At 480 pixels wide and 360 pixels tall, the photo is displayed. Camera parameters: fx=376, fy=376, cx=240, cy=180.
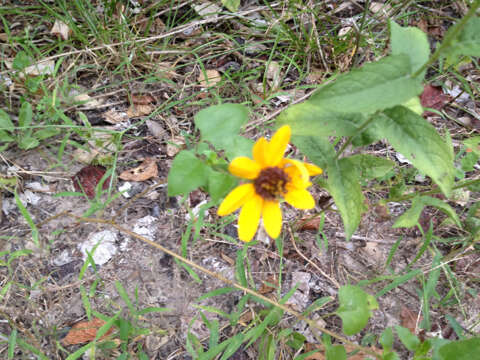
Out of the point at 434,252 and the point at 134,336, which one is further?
the point at 434,252

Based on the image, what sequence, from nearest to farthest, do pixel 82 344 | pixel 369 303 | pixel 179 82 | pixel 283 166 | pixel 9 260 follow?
pixel 283 166 < pixel 369 303 < pixel 82 344 < pixel 9 260 < pixel 179 82

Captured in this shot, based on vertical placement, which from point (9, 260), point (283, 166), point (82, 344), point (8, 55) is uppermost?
point (283, 166)

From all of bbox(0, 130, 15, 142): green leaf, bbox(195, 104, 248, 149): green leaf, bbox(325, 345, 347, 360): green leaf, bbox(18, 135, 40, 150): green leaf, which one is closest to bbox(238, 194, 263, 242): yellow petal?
bbox(195, 104, 248, 149): green leaf

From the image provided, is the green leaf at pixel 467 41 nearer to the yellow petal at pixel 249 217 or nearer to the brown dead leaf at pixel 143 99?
the yellow petal at pixel 249 217

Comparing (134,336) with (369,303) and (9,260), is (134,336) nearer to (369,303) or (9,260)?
(9,260)

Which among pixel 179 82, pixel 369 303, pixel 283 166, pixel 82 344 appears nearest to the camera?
pixel 283 166

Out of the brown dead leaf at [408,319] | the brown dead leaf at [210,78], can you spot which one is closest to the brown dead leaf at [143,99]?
the brown dead leaf at [210,78]

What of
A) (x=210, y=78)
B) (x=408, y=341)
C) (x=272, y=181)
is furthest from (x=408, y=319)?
(x=210, y=78)

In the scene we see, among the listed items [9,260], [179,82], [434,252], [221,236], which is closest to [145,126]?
[179,82]
